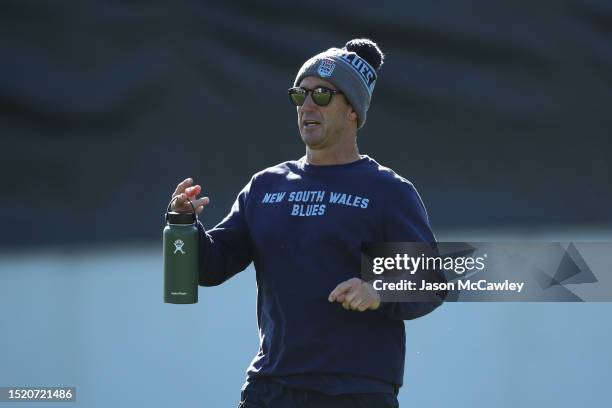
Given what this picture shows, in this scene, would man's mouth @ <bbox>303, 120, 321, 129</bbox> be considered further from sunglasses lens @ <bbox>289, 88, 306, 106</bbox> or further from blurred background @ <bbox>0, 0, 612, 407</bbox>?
blurred background @ <bbox>0, 0, 612, 407</bbox>

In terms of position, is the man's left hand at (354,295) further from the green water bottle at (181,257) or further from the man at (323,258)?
the green water bottle at (181,257)

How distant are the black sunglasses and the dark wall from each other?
3.72 ft

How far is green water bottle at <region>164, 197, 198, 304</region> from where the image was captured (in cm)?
301

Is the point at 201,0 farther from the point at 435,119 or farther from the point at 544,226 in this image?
the point at 544,226

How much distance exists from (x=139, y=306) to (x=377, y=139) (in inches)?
42.0

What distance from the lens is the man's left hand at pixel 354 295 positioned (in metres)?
2.68

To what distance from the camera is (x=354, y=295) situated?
2.68 metres

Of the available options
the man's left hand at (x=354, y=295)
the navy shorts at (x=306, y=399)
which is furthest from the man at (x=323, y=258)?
the man's left hand at (x=354, y=295)

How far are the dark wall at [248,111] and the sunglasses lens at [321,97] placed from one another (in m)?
1.15

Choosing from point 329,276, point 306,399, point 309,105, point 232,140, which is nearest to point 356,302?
point 329,276

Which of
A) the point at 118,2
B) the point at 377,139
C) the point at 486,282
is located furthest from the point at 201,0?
the point at 486,282

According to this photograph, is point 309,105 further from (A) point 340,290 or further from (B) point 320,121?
(A) point 340,290

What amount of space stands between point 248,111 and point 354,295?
1.66 meters

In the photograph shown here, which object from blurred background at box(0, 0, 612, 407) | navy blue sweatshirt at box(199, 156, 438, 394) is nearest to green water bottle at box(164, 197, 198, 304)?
navy blue sweatshirt at box(199, 156, 438, 394)
